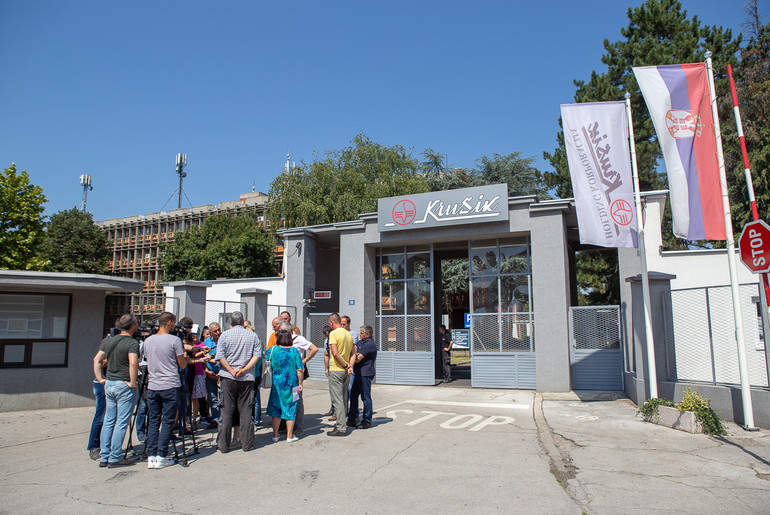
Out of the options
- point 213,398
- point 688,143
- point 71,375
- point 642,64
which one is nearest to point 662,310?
point 688,143

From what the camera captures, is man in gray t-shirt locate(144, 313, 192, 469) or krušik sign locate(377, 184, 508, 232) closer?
man in gray t-shirt locate(144, 313, 192, 469)

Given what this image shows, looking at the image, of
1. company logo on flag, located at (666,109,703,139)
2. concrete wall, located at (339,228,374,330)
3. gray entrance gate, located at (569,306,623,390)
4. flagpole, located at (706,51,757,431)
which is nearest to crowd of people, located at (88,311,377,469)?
flagpole, located at (706,51,757,431)

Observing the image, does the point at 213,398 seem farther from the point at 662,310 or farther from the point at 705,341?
the point at 705,341

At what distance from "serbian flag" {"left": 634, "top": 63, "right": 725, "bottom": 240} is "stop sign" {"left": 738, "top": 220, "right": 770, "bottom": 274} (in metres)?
0.49

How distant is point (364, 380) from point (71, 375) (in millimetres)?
6690

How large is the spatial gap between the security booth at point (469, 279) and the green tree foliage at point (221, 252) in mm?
22165

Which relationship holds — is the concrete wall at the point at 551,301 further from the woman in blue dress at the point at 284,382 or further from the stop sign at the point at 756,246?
the woman in blue dress at the point at 284,382

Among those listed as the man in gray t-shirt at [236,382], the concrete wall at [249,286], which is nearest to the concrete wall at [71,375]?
the man in gray t-shirt at [236,382]

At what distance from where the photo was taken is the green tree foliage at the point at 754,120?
19.5 meters

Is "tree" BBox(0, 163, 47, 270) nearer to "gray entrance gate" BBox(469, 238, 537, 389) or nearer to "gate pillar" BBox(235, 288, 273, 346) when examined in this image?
"gate pillar" BBox(235, 288, 273, 346)

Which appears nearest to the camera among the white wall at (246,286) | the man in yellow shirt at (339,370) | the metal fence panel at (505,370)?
the man in yellow shirt at (339,370)

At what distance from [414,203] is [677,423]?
884 cm

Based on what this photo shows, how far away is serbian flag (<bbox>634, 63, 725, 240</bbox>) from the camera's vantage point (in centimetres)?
848

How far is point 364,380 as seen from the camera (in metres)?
8.59
